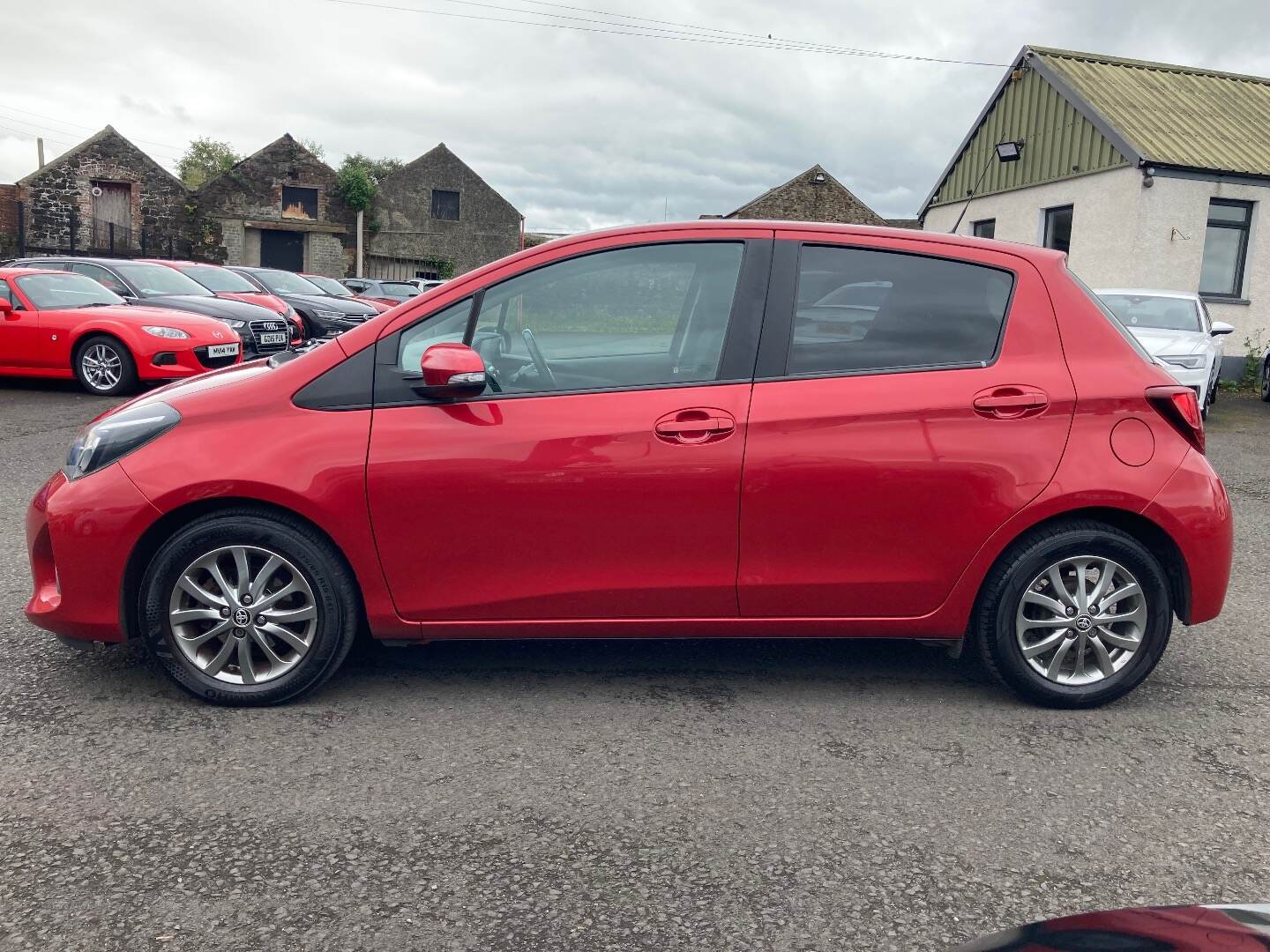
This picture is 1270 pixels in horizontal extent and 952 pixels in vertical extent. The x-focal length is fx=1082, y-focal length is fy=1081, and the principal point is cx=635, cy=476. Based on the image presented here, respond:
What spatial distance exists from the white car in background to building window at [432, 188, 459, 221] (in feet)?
125

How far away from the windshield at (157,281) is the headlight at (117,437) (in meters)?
11.7

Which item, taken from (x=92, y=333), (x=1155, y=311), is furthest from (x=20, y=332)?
(x=1155, y=311)

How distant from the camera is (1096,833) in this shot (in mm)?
3008

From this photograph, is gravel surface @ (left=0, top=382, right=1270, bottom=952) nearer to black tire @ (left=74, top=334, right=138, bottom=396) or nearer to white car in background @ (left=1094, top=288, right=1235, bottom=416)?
black tire @ (left=74, top=334, right=138, bottom=396)

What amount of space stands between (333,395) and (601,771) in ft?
5.05

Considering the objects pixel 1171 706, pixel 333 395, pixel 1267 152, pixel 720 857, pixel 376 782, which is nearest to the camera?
pixel 720 857

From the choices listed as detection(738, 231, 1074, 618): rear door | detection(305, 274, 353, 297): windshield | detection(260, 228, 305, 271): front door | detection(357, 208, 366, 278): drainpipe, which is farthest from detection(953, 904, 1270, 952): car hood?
detection(357, 208, 366, 278): drainpipe

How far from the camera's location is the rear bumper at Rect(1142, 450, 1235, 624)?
376cm

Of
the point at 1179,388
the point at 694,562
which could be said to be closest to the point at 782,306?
the point at 694,562

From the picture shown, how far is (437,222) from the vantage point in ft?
157

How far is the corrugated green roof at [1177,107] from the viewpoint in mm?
18734

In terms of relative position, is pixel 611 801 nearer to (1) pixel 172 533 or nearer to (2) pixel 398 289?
(1) pixel 172 533

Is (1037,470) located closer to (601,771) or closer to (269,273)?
(601,771)

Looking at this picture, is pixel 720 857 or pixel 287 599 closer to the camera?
pixel 720 857
